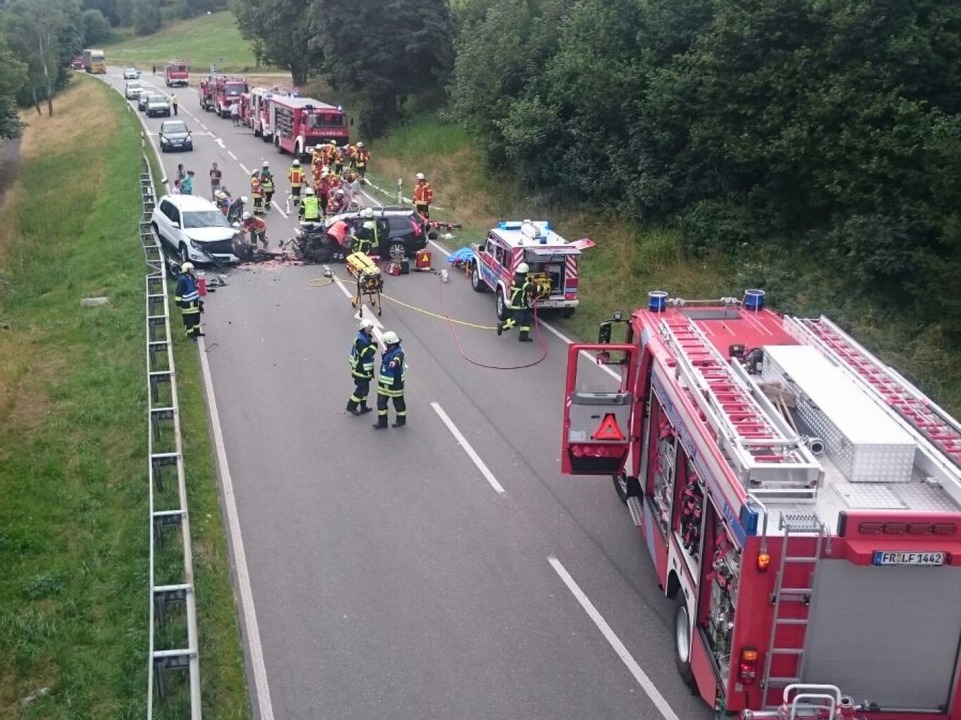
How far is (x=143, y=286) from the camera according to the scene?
74.1ft

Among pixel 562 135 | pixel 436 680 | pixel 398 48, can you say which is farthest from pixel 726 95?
pixel 398 48

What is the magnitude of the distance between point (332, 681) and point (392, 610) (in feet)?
4.19

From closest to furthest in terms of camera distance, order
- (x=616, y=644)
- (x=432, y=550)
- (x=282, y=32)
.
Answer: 1. (x=616, y=644)
2. (x=432, y=550)
3. (x=282, y=32)

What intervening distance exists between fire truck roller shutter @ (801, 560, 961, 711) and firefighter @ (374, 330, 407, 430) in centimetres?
841

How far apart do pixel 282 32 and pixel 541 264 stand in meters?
40.6

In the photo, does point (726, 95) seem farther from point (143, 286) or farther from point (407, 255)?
point (143, 286)

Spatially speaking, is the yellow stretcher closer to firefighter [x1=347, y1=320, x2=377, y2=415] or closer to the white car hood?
the white car hood

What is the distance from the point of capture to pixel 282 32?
5459 centimetres

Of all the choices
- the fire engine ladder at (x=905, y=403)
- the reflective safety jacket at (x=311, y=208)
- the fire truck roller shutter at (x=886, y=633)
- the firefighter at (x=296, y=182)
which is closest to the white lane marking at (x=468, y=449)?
the fire engine ladder at (x=905, y=403)

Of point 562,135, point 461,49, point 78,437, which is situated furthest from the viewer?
point 461,49

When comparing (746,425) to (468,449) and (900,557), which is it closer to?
(900,557)

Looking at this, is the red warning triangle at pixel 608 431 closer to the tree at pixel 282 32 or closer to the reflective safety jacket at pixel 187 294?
the reflective safety jacket at pixel 187 294

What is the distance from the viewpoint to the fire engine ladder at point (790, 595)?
6527 mm

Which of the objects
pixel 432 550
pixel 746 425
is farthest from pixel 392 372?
pixel 746 425
